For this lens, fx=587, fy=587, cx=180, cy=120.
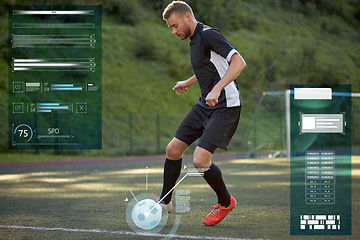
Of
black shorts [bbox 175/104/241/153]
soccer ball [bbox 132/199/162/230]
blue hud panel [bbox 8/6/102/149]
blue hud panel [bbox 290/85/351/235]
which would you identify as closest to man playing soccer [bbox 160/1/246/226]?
black shorts [bbox 175/104/241/153]

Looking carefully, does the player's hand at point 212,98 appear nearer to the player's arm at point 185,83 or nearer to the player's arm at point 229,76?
the player's arm at point 229,76

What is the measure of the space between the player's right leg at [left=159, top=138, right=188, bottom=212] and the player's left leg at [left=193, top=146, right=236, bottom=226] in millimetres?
337

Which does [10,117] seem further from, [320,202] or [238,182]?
[320,202]

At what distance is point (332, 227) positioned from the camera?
209 inches

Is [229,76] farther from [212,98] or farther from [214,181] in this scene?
[214,181]

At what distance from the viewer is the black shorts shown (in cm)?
530

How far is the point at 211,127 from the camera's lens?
210 inches

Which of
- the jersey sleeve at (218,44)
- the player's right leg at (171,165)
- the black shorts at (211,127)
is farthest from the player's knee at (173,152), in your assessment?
the jersey sleeve at (218,44)

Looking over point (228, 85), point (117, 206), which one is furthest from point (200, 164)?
point (117, 206)

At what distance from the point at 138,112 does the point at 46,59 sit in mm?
5242

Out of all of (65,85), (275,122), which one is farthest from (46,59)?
(275,122)

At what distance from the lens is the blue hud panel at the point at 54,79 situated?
2278 cm

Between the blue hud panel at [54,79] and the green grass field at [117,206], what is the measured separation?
10067 millimetres

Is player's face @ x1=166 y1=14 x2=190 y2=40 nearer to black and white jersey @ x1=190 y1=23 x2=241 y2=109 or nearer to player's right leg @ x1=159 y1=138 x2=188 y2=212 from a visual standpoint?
black and white jersey @ x1=190 y1=23 x2=241 y2=109
